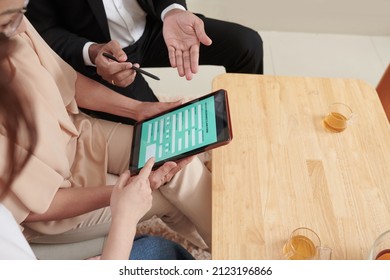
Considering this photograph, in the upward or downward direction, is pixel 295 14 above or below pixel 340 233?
below

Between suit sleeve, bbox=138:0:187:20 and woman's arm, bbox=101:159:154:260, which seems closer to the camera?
woman's arm, bbox=101:159:154:260

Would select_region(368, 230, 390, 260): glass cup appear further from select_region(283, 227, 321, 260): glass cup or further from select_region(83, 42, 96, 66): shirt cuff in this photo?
select_region(83, 42, 96, 66): shirt cuff

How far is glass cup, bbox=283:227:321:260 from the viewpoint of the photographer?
719 mm

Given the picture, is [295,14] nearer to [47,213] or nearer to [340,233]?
[340,233]

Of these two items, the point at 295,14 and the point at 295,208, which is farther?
the point at 295,14

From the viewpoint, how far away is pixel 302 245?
725 millimetres

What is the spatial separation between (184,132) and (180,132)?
12 mm

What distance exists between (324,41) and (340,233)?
154 centimetres

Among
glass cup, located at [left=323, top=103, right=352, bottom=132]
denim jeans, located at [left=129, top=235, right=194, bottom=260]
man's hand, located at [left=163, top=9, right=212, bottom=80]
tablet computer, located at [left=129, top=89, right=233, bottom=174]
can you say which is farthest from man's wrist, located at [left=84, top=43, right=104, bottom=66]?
glass cup, located at [left=323, top=103, right=352, bottom=132]

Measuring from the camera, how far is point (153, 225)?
130 centimetres

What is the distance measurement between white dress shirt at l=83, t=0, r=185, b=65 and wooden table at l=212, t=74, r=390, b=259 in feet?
1.36

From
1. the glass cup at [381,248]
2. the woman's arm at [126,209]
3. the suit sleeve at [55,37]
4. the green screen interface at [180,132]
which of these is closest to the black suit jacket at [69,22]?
the suit sleeve at [55,37]

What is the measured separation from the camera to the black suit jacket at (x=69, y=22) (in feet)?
3.67
